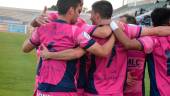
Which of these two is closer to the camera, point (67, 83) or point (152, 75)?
point (67, 83)

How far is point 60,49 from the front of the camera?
4.81m

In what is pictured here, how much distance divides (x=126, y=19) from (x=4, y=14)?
219ft

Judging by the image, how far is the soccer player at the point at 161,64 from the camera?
5.08 metres

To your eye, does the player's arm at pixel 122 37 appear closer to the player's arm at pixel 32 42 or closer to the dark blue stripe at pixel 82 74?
the dark blue stripe at pixel 82 74

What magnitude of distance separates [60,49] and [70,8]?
0.39m

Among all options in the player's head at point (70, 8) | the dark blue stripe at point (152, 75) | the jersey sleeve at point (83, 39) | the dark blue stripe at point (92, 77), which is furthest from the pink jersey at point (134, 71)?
the player's head at point (70, 8)

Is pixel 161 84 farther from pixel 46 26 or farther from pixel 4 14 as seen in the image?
pixel 4 14

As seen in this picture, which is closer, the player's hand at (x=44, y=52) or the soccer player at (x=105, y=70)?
→ the player's hand at (x=44, y=52)

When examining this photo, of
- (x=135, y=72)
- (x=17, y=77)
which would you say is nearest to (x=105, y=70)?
(x=135, y=72)

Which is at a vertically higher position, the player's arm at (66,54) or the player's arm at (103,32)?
the player's arm at (103,32)

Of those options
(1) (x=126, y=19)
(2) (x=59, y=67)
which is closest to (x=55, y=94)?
(2) (x=59, y=67)

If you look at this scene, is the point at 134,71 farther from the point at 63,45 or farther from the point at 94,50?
the point at 63,45

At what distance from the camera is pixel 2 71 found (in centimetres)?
1546

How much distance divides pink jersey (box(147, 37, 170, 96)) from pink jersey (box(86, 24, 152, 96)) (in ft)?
0.52
